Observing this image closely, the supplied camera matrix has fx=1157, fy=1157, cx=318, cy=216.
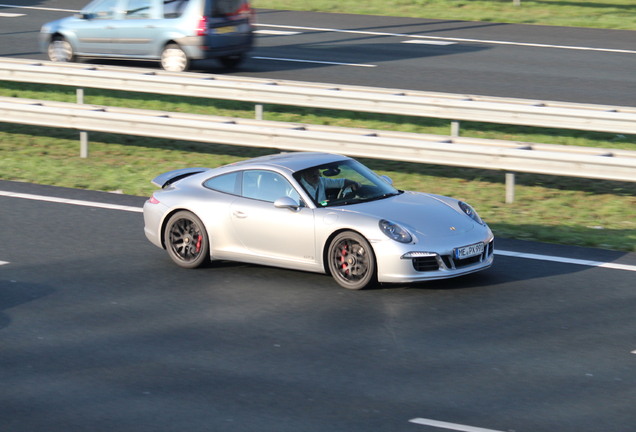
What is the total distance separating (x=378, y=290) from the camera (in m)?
10.4

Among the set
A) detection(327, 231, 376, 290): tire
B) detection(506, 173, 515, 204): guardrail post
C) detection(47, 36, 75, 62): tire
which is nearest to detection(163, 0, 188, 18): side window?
detection(47, 36, 75, 62): tire

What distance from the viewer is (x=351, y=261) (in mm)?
10406

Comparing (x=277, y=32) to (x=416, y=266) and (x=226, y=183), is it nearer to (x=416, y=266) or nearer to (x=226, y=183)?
(x=226, y=183)

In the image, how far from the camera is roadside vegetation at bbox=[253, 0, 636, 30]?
27.2m

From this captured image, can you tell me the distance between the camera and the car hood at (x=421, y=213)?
33.9 feet

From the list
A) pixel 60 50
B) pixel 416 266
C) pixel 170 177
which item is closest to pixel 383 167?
pixel 170 177

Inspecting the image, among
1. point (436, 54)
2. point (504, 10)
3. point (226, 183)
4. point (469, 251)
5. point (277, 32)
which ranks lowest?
point (469, 251)

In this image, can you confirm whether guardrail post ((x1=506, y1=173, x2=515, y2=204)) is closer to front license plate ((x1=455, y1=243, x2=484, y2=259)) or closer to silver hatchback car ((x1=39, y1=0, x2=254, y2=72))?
front license plate ((x1=455, y1=243, x2=484, y2=259))

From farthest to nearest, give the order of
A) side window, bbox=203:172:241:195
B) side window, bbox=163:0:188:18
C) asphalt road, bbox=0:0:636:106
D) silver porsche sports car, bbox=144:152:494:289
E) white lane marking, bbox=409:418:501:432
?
side window, bbox=163:0:188:18 < asphalt road, bbox=0:0:636:106 < side window, bbox=203:172:241:195 < silver porsche sports car, bbox=144:152:494:289 < white lane marking, bbox=409:418:501:432

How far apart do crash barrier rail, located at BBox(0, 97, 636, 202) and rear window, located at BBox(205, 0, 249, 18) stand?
5.80 m

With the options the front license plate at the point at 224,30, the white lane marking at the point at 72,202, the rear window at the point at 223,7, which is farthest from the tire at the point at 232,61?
A: the white lane marking at the point at 72,202

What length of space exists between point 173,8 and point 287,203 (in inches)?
474

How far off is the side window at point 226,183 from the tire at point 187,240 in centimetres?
37

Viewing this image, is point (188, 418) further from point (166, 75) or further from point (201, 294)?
point (166, 75)
